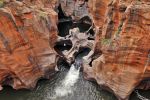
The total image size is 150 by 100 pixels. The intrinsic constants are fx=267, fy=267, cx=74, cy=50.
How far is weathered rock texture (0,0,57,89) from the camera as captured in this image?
24091 millimetres

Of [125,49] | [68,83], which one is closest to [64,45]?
[68,83]

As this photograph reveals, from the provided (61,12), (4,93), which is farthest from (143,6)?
(61,12)

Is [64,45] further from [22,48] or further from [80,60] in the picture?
[22,48]

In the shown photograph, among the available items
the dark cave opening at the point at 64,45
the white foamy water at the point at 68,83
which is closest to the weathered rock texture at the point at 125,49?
the white foamy water at the point at 68,83

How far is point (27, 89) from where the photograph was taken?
86.3 feet

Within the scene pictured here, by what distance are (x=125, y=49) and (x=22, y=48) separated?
382 inches

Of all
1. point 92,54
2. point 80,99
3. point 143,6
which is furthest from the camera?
point 92,54

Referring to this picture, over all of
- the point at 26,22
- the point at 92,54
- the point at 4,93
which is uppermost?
the point at 26,22

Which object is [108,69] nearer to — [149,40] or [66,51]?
[149,40]

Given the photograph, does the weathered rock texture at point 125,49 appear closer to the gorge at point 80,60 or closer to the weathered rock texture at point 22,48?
the gorge at point 80,60

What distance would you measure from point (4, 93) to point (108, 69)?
10434mm

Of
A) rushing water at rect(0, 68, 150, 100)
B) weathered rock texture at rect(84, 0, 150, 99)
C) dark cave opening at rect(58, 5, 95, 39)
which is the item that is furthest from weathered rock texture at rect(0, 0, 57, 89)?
dark cave opening at rect(58, 5, 95, 39)

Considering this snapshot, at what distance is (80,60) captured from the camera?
1257 inches

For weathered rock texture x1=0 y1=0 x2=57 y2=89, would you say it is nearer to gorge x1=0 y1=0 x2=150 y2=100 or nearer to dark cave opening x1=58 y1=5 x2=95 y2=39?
gorge x1=0 y1=0 x2=150 y2=100
